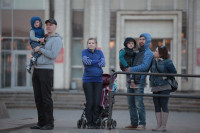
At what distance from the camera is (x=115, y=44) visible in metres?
25.0

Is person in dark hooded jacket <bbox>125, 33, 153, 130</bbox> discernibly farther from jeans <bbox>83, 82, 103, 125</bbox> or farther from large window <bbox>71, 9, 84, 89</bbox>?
large window <bbox>71, 9, 84, 89</bbox>

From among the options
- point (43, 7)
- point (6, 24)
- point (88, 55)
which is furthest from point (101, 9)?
point (88, 55)

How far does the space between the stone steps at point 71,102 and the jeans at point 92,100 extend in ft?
28.7

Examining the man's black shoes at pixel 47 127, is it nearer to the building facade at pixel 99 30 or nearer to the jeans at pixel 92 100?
the jeans at pixel 92 100

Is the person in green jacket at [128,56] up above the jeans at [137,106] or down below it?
above

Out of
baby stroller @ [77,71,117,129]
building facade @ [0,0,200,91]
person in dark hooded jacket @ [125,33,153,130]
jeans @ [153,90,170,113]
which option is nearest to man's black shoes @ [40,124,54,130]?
baby stroller @ [77,71,117,129]

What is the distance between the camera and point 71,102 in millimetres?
18781

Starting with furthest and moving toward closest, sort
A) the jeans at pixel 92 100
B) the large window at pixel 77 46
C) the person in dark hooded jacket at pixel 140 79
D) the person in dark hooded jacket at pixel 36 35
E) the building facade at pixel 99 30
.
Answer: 1. the large window at pixel 77 46
2. the building facade at pixel 99 30
3. the person in dark hooded jacket at pixel 140 79
4. the jeans at pixel 92 100
5. the person in dark hooded jacket at pixel 36 35

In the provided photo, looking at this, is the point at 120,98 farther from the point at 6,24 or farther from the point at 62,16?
the point at 6,24

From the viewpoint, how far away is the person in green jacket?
8.68 m

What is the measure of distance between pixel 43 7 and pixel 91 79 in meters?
17.4

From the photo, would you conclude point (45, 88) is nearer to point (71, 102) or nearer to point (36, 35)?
point (36, 35)

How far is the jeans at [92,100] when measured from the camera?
26.9 feet

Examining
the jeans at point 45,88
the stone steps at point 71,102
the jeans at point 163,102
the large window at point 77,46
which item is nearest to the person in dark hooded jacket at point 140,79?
the jeans at point 163,102
